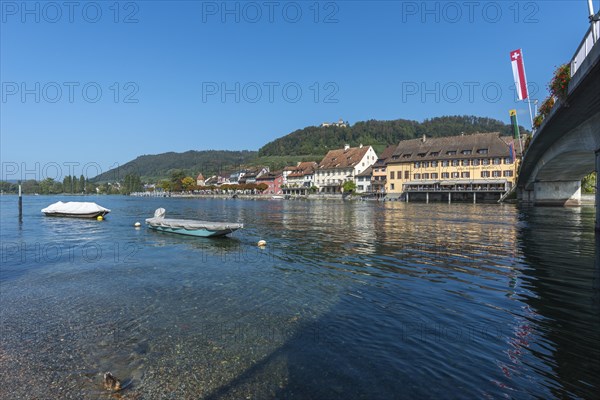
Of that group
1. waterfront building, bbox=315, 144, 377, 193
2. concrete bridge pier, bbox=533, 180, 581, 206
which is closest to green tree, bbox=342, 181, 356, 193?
waterfront building, bbox=315, 144, 377, 193

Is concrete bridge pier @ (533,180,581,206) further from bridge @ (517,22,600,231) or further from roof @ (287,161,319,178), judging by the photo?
roof @ (287,161,319,178)

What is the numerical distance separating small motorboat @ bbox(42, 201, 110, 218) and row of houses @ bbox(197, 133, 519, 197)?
75630 millimetres

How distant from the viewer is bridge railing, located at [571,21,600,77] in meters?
16.0

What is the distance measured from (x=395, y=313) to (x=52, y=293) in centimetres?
1150

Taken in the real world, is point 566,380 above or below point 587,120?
below

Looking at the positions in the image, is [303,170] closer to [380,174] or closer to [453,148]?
[380,174]

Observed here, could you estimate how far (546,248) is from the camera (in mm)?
19641

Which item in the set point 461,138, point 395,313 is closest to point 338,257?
point 395,313

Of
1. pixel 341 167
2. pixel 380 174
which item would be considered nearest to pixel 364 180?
pixel 380 174

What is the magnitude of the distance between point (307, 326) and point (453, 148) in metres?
98.6

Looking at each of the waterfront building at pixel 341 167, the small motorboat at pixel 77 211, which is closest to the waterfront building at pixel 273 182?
A: the waterfront building at pixel 341 167

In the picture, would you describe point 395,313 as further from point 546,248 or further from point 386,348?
point 546,248

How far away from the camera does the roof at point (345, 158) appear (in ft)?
417

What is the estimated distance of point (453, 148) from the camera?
96.9 metres
